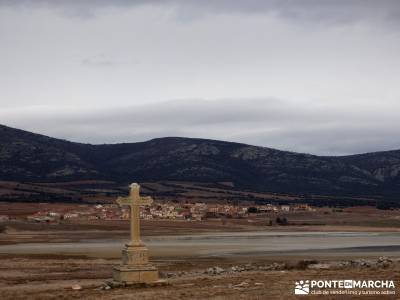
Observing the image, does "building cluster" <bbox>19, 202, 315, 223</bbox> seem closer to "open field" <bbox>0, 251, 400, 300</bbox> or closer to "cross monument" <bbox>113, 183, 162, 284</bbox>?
"open field" <bbox>0, 251, 400, 300</bbox>

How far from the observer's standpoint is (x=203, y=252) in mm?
53594

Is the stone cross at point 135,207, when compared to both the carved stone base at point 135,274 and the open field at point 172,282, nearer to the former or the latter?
the carved stone base at point 135,274

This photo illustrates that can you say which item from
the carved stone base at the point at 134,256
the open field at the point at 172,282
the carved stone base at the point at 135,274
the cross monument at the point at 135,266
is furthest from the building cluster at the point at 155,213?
the carved stone base at the point at 135,274

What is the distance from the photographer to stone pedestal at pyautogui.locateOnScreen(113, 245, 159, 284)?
25.0 meters

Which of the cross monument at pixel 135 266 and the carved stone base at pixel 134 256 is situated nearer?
the cross monument at pixel 135 266

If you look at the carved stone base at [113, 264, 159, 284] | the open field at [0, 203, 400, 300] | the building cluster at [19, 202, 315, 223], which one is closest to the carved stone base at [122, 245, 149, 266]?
the carved stone base at [113, 264, 159, 284]

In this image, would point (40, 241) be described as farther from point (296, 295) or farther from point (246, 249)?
point (296, 295)

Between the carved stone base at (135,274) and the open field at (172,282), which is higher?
the carved stone base at (135,274)

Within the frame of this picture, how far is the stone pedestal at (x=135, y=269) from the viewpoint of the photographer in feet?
81.9

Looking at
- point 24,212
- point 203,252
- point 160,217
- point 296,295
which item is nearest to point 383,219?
point 160,217

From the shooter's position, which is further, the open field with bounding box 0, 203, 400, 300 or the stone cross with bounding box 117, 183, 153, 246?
the stone cross with bounding box 117, 183, 153, 246

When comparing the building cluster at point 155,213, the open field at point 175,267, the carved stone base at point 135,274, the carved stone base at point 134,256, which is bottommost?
Result: the open field at point 175,267

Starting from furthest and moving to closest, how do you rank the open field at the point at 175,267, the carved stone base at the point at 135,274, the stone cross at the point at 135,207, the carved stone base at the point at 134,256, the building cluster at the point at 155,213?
the building cluster at the point at 155,213 < the stone cross at the point at 135,207 < the carved stone base at the point at 134,256 < the carved stone base at the point at 135,274 < the open field at the point at 175,267

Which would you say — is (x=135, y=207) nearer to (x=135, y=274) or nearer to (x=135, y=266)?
(x=135, y=266)
